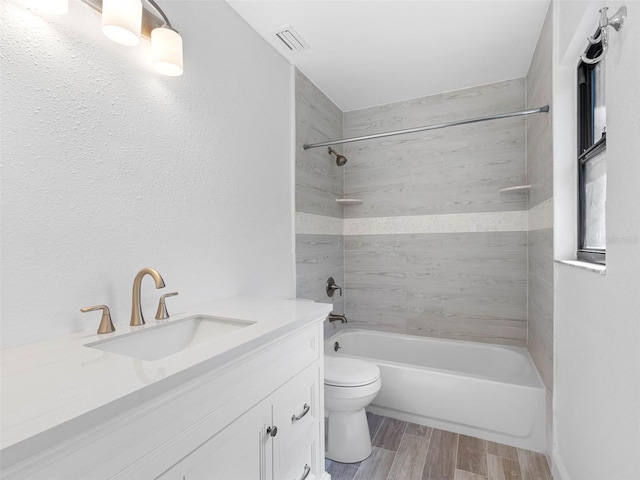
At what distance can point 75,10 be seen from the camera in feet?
3.43

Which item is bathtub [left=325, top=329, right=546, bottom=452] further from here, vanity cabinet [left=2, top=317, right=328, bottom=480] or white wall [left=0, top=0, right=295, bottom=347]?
white wall [left=0, top=0, right=295, bottom=347]

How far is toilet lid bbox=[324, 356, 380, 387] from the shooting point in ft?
5.72

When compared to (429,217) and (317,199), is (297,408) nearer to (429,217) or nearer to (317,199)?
(317,199)

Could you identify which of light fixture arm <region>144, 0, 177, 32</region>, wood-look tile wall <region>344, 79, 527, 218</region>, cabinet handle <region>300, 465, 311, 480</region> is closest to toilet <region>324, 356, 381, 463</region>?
cabinet handle <region>300, 465, 311, 480</region>

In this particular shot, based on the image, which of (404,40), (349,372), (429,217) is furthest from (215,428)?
(429,217)

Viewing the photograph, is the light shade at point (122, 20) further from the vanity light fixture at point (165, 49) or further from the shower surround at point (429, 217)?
the shower surround at point (429, 217)

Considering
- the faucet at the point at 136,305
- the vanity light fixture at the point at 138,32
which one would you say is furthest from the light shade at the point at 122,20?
the faucet at the point at 136,305

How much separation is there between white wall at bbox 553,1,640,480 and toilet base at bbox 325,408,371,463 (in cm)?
91

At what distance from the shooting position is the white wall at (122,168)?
3.01 feet

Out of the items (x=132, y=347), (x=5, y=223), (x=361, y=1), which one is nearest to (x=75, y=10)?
(x=5, y=223)

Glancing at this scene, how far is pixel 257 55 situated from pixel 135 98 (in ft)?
3.08

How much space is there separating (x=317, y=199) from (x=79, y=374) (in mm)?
2013

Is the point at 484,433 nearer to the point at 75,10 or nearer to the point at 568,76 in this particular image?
the point at 568,76

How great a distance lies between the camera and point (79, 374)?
69cm
